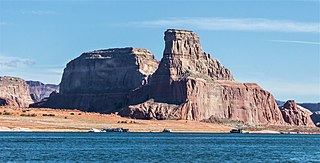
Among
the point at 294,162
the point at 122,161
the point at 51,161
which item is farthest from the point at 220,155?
the point at 51,161

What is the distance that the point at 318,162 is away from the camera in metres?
96.4

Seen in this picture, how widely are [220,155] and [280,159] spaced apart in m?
9.60

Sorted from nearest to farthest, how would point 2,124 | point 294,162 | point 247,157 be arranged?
1. point 294,162
2. point 247,157
3. point 2,124

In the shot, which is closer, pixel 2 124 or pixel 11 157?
pixel 11 157

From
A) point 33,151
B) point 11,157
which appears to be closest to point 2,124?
point 33,151

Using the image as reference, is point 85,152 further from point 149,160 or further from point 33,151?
point 149,160

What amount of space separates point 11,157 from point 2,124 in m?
104

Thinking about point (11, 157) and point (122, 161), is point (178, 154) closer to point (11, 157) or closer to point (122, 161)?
point (122, 161)

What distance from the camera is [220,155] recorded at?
107m

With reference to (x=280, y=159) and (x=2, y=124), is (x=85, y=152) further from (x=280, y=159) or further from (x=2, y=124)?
(x=2, y=124)

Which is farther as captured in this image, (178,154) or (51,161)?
(178,154)

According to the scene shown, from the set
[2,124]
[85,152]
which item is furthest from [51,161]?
[2,124]

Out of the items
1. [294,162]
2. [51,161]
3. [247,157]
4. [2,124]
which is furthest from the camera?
[2,124]

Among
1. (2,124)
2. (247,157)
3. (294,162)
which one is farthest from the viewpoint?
(2,124)
